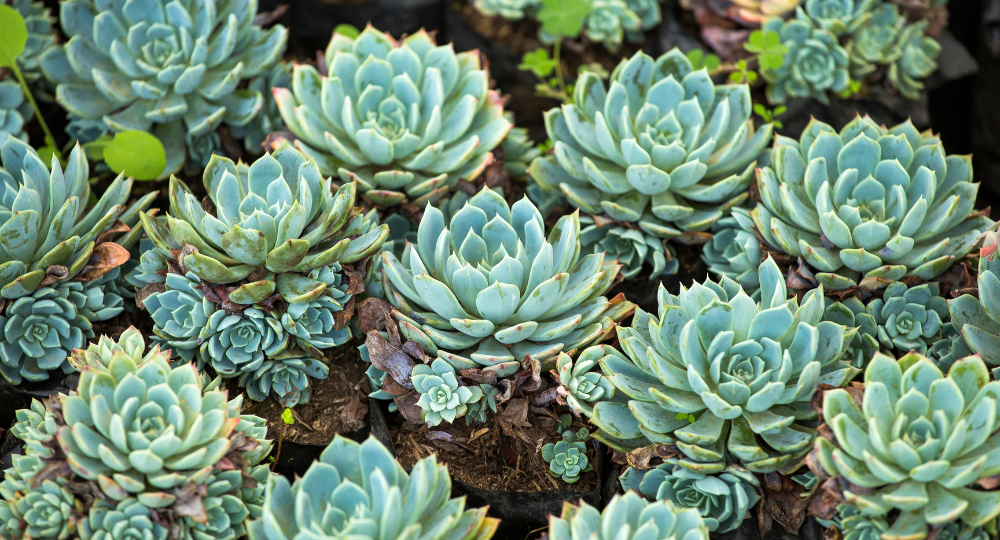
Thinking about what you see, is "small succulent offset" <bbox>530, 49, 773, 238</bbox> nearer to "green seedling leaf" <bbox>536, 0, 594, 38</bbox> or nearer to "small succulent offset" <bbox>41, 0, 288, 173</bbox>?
"green seedling leaf" <bbox>536, 0, 594, 38</bbox>

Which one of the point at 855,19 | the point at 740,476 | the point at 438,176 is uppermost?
the point at 855,19

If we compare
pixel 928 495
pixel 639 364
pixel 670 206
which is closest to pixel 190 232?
pixel 639 364

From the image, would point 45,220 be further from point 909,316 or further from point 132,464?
point 909,316

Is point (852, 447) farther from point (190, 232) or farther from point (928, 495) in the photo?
point (190, 232)

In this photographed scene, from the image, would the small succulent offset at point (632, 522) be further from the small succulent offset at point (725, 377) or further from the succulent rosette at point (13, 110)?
the succulent rosette at point (13, 110)

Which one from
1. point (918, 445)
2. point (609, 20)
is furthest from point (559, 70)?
point (918, 445)

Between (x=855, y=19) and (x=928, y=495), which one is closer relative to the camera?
(x=928, y=495)

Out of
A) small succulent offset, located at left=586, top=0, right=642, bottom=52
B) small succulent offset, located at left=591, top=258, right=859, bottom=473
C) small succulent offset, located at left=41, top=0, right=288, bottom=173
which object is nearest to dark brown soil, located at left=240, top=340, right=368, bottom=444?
small succulent offset, located at left=591, top=258, right=859, bottom=473
